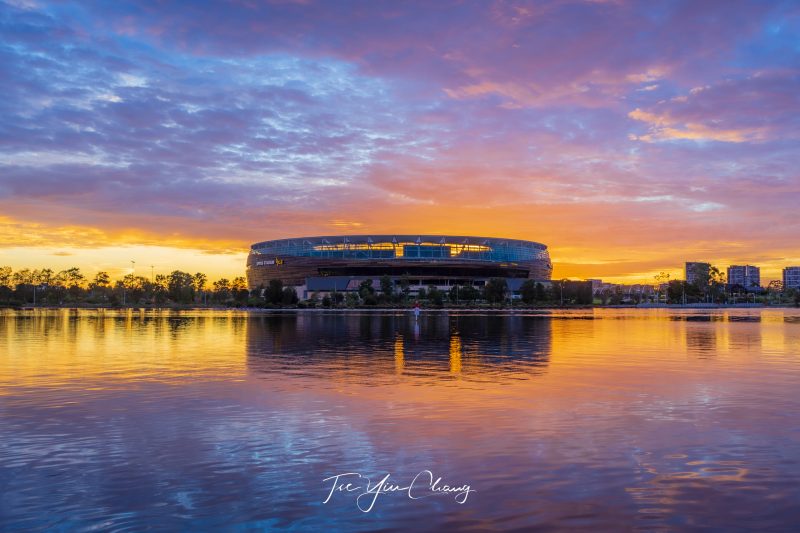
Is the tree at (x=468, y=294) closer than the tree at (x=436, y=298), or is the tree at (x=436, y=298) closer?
the tree at (x=436, y=298)

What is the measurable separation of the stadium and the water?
155 meters

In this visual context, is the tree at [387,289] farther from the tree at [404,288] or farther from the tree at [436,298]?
the tree at [436,298]

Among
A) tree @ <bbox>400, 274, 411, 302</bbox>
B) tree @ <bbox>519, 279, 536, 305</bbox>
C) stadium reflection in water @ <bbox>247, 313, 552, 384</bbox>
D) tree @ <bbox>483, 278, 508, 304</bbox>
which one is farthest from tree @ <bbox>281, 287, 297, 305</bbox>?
stadium reflection in water @ <bbox>247, 313, 552, 384</bbox>

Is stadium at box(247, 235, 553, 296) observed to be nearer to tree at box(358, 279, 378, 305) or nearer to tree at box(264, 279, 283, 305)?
tree at box(358, 279, 378, 305)

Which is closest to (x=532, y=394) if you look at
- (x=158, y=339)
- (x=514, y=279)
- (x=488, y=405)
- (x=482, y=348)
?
(x=488, y=405)

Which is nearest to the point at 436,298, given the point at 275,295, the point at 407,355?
the point at 275,295

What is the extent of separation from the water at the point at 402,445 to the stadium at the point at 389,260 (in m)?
155

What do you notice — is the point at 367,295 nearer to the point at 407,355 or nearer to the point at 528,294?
the point at 528,294

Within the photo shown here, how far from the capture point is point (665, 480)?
36.8 ft

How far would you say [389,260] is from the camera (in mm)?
181875

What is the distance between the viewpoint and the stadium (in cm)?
18288

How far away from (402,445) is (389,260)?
168436 mm

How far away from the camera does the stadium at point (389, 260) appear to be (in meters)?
Result: 183

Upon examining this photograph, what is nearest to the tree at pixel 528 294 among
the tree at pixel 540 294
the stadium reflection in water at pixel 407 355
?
the tree at pixel 540 294
